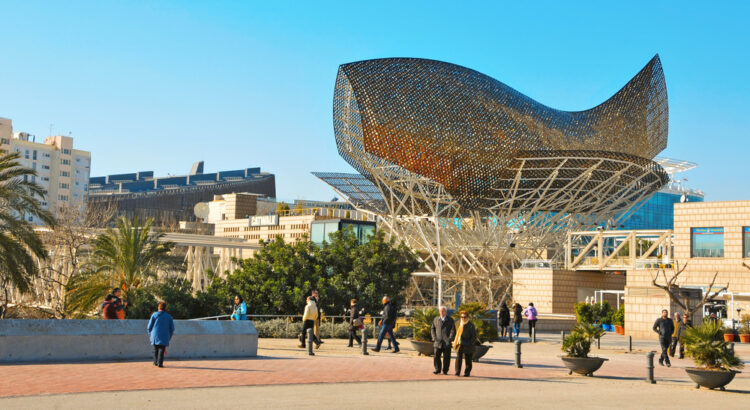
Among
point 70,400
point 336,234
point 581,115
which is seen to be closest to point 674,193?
point 581,115

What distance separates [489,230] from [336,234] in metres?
29.4

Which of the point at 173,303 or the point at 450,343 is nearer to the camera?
the point at 450,343

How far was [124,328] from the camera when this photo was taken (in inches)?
738

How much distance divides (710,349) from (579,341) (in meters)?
2.90

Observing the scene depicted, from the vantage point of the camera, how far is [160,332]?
17.1 meters

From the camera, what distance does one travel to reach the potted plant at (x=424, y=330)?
70.9 ft

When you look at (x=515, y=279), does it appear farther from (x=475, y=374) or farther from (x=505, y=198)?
(x=475, y=374)

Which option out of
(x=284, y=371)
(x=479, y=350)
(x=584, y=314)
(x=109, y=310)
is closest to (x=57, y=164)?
(x=584, y=314)

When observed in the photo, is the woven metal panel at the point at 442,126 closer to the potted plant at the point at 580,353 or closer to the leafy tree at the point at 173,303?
the leafy tree at the point at 173,303

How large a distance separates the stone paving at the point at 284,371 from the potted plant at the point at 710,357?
0.94 metres

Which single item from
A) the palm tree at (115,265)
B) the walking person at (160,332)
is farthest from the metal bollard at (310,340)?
the palm tree at (115,265)

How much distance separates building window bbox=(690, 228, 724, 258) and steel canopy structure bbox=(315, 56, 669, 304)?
503 inches

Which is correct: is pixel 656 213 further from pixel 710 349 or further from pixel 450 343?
pixel 450 343

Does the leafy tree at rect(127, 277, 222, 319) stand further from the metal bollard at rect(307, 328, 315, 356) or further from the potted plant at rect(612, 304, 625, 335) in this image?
the potted plant at rect(612, 304, 625, 335)
